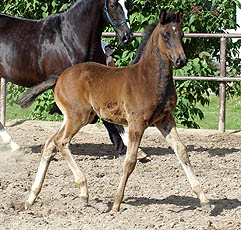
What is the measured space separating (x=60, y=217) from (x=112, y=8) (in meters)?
2.70

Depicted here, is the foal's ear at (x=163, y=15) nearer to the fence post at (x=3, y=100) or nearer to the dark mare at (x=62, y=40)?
the dark mare at (x=62, y=40)

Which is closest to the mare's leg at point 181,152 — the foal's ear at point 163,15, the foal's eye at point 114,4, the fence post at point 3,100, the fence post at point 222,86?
the foal's ear at point 163,15

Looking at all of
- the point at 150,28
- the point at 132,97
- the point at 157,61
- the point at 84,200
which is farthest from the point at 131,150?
the point at 150,28

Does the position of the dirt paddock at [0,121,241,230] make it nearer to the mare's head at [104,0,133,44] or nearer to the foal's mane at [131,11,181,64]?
the foal's mane at [131,11,181,64]

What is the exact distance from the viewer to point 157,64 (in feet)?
14.5

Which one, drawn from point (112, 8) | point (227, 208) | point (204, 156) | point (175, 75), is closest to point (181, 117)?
point (175, 75)

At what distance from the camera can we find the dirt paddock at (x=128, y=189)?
4.11 m

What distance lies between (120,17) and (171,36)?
2.05m

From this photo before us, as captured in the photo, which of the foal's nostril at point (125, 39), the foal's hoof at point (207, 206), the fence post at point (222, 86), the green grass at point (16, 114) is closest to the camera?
the foal's hoof at point (207, 206)

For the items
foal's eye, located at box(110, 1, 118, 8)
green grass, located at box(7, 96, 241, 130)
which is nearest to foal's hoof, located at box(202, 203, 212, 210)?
foal's eye, located at box(110, 1, 118, 8)

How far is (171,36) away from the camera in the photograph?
13.8 ft

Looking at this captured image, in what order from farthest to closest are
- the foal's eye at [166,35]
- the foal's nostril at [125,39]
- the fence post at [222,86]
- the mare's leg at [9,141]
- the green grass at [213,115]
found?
the green grass at [213,115] < the fence post at [222,86] < the mare's leg at [9,141] < the foal's nostril at [125,39] < the foal's eye at [166,35]

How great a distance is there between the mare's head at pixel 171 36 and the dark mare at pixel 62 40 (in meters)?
1.88

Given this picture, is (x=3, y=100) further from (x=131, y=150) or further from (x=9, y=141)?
(x=131, y=150)
